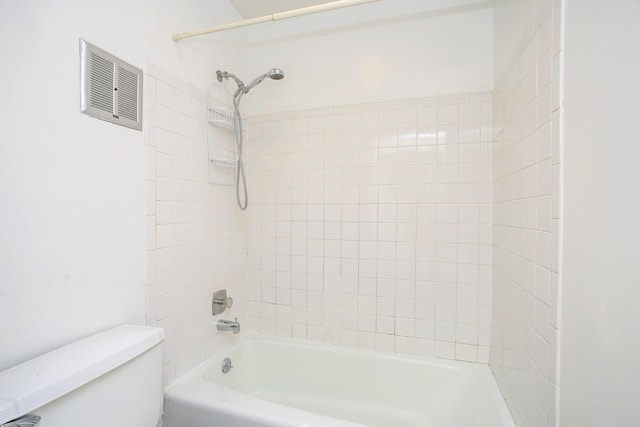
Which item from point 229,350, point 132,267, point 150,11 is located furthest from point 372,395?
point 150,11

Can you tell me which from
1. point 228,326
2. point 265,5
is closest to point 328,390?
point 228,326

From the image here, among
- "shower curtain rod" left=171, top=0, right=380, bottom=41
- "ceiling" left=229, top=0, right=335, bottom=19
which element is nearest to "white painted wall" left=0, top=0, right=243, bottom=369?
"shower curtain rod" left=171, top=0, right=380, bottom=41

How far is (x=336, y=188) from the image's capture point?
1633 millimetres

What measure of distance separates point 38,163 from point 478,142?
177cm

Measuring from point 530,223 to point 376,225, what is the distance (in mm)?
765

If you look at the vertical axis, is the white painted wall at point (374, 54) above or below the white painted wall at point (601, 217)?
above

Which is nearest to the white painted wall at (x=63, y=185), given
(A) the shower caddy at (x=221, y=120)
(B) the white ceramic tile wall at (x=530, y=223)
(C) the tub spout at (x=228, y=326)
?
(A) the shower caddy at (x=221, y=120)

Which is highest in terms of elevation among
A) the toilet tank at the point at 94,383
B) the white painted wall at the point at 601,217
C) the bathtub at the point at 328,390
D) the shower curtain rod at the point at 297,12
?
the shower curtain rod at the point at 297,12

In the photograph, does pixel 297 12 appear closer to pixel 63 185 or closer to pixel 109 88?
pixel 109 88

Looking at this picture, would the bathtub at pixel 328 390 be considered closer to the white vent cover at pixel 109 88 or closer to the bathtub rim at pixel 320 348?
the bathtub rim at pixel 320 348

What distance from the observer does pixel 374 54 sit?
1560mm

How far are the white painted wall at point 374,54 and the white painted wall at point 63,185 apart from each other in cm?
76

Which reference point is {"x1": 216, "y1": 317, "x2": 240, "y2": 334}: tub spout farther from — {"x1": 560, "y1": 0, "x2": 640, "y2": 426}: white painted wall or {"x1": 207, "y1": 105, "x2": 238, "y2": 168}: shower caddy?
{"x1": 560, "y1": 0, "x2": 640, "y2": 426}: white painted wall

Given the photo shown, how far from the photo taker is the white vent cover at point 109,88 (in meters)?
0.87
